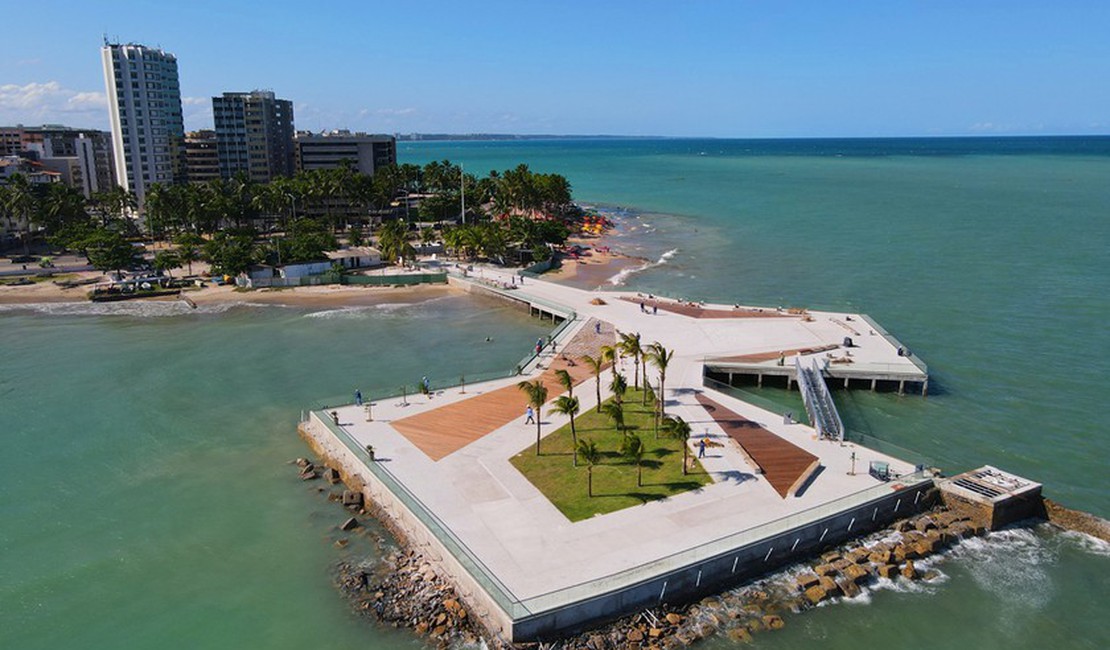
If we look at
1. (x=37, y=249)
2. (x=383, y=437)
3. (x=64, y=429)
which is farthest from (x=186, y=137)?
(x=383, y=437)

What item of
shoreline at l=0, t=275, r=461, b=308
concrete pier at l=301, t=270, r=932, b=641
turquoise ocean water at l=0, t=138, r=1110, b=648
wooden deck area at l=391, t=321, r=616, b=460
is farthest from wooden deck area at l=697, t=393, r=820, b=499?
shoreline at l=0, t=275, r=461, b=308

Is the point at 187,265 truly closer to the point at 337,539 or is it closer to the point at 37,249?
the point at 37,249

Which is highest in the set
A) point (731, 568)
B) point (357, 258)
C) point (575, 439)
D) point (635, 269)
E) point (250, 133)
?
point (250, 133)

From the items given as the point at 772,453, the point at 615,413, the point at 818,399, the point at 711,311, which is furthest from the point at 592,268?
the point at 772,453

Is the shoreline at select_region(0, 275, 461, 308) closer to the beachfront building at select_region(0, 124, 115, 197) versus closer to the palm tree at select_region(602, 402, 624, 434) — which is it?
the palm tree at select_region(602, 402, 624, 434)

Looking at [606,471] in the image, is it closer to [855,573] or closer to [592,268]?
[855,573]

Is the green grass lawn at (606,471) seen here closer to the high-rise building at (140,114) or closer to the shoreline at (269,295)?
the shoreline at (269,295)

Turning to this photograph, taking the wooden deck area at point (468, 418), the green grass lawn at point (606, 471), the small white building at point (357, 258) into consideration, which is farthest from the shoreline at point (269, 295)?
the green grass lawn at point (606, 471)

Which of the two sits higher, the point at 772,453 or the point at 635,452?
the point at 635,452
